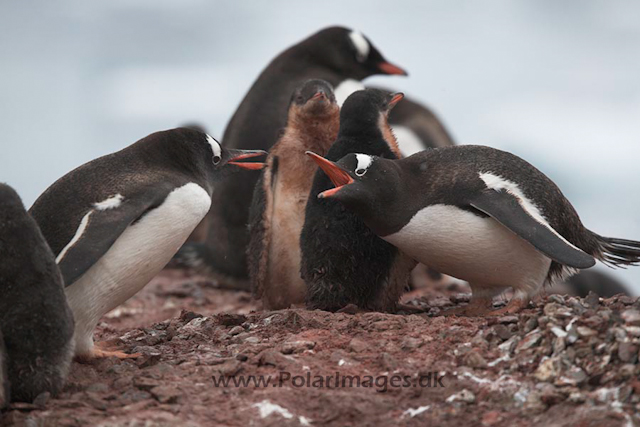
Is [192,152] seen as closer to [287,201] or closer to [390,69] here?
[287,201]

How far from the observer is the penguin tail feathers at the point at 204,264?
10.4 meters

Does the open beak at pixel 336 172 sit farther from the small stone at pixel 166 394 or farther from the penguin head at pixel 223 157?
the small stone at pixel 166 394

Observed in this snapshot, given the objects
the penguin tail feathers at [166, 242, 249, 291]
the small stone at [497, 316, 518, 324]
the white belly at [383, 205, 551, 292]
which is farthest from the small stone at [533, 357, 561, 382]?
the penguin tail feathers at [166, 242, 249, 291]

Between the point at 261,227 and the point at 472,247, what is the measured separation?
1958 mm

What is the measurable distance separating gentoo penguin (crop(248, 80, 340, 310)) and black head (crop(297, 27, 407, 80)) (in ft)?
11.2

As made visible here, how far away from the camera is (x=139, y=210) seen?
5113 millimetres

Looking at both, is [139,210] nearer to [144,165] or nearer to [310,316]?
[144,165]

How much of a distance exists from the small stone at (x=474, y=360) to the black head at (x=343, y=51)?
6.33 m

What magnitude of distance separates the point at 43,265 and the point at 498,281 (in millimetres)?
2587

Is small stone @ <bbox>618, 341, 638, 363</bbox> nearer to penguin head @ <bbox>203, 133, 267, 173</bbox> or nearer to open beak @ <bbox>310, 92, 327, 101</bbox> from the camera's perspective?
penguin head @ <bbox>203, 133, 267, 173</bbox>

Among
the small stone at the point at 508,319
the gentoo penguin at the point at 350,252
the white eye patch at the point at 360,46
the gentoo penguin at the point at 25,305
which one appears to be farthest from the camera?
the white eye patch at the point at 360,46

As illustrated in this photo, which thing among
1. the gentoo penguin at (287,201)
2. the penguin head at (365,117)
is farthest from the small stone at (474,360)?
the gentoo penguin at (287,201)

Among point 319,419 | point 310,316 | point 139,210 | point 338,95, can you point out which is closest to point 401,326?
point 310,316

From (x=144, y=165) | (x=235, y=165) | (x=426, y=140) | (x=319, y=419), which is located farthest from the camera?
(x=426, y=140)
